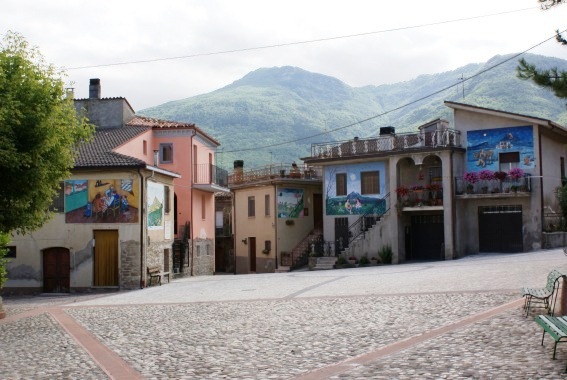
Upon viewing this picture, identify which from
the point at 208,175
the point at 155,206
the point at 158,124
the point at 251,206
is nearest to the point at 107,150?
the point at 155,206

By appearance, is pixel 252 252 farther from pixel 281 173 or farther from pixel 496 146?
pixel 496 146

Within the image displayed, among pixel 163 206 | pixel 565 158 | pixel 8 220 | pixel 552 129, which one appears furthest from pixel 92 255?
pixel 565 158

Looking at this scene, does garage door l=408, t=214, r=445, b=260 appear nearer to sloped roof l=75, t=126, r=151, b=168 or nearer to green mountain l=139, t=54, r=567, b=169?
sloped roof l=75, t=126, r=151, b=168

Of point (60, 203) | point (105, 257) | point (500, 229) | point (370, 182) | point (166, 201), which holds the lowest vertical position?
point (105, 257)

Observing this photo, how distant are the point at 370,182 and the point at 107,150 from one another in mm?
14772

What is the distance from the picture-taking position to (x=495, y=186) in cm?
3369

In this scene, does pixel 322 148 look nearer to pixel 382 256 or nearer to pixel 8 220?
pixel 382 256

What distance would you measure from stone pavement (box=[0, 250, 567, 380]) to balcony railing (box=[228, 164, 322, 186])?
2112 centimetres

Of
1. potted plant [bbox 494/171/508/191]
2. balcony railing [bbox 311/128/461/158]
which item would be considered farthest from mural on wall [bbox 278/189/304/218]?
potted plant [bbox 494/171/508/191]

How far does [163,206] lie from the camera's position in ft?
99.8

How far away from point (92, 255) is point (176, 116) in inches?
4603

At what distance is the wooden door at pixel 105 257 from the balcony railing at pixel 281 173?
15734 mm

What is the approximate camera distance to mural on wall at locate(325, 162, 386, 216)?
36.6 m

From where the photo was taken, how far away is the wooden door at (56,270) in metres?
28.0
